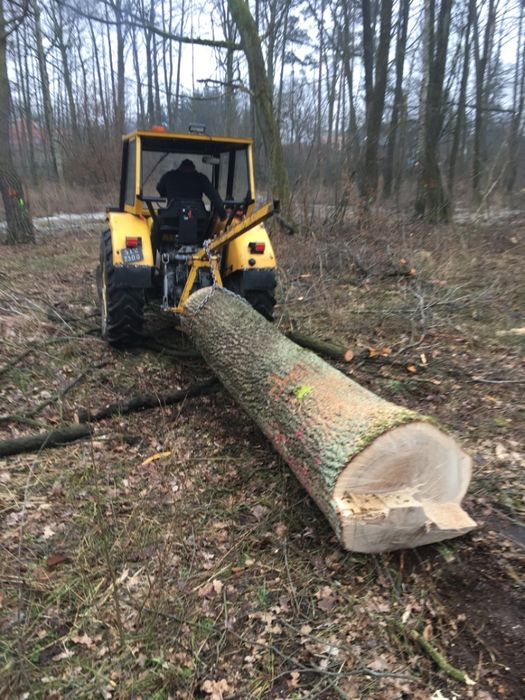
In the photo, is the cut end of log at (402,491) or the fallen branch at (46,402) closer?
the cut end of log at (402,491)

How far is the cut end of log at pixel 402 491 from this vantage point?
8.55 ft

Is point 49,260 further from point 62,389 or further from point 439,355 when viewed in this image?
point 439,355

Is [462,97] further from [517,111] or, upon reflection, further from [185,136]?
[185,136]

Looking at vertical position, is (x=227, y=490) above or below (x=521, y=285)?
below

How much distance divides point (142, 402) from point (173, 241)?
2.01 metres

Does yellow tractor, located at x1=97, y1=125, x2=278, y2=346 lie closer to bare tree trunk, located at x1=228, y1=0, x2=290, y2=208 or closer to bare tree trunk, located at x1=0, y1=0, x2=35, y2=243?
bare tree trunk, located at x1=228, y1=0, x2=290, y2=208

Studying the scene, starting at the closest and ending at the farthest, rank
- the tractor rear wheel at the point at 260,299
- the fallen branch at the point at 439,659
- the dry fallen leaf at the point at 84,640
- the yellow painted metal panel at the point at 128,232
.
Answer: the fallen branch at the point at 439,659, the dry fallen leaf at the point at 84,640, the yellow painted metal panel at the point at 128,232, the tractor rear wheel at the point at 260,299

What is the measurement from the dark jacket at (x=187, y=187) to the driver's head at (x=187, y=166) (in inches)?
0.5

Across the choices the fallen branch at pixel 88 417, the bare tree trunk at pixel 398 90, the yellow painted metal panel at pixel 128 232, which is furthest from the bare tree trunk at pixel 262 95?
the fallen branch at pixel 88 417

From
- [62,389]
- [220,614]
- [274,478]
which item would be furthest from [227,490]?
[62,389]

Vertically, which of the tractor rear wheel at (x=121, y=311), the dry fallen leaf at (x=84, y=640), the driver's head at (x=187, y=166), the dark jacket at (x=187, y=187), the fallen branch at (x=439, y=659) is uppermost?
the driver's head at (x=187, y=166)

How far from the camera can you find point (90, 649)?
2402 millimetres

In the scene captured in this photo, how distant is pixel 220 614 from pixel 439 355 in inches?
151

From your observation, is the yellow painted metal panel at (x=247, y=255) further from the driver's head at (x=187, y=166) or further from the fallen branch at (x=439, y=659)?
the fallen branch at (x=439, y=659)
